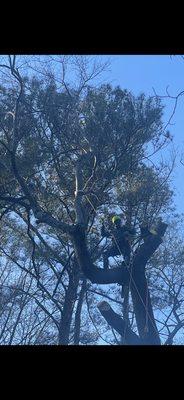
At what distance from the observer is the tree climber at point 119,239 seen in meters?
7.74

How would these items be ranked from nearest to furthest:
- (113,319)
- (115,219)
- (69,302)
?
(113,319) → (115,219) → (69,302)

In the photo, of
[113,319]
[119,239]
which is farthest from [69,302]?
[119,239]

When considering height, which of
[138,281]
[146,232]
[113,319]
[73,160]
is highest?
[73,160]

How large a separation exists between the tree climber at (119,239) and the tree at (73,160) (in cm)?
58

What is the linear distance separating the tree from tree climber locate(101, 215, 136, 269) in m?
0.58

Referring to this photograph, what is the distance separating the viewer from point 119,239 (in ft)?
25.6

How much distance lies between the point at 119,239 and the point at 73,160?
6.26 ft

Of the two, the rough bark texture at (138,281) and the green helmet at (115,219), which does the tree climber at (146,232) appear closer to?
the rough bark texture at (138,281)

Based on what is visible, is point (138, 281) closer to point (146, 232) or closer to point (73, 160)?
A: point (146, 232)

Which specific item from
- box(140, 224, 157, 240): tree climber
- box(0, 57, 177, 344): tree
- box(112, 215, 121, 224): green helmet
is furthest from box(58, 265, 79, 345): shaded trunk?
box(140, 224, 157, 240): tree climber

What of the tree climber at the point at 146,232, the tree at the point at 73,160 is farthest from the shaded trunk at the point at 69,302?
the tree climber at the point at 146,232
